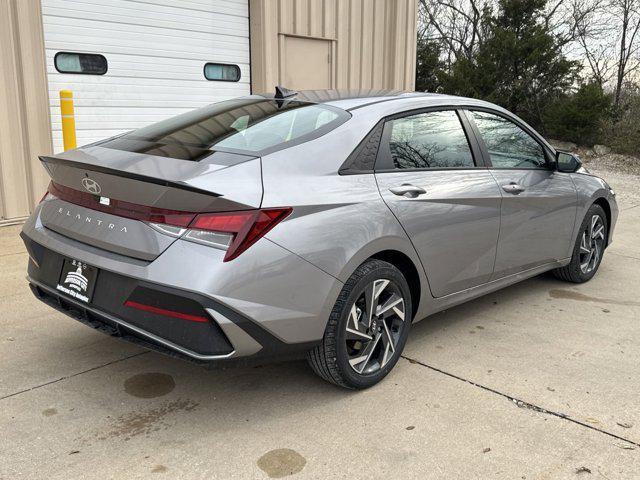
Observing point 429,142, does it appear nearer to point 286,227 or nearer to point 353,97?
point 353,97

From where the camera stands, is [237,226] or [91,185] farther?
[91,185]

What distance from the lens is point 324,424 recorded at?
2.87 meters

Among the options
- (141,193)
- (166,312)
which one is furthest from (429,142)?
(166,312)

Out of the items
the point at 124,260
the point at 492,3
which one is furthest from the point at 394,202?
the point at 492,3

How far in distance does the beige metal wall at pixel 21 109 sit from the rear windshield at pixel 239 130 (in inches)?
137

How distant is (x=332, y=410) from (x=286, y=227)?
98 centimetres

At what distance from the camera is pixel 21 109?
20.9 feet

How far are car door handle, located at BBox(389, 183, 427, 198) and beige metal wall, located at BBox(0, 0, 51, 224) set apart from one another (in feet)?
15.7

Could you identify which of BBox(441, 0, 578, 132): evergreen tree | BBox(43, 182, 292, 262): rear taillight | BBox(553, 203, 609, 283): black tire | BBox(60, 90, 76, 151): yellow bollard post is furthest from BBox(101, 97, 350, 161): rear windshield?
BBox(441, 0, 578, 132): evergreen tree

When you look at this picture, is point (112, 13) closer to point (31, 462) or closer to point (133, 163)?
point (133, 163)

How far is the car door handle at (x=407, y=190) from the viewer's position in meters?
3.22

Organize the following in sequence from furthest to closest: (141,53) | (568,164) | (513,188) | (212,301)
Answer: (141,53) → (568,164) → (513,188) → (212,301)

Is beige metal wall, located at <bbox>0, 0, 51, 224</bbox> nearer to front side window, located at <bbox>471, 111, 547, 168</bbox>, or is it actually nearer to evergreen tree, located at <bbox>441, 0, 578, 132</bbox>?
front side window, located at <bbox>471, 111, 547, 168</bbox>

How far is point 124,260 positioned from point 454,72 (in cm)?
1704
